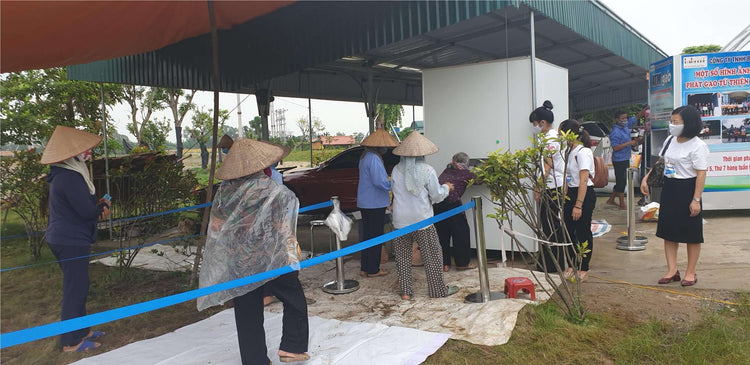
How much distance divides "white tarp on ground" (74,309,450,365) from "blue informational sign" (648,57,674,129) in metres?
5.75

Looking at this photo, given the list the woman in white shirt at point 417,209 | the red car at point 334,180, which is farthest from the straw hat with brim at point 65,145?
the red car at point 334,180

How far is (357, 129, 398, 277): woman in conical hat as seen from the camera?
499cm

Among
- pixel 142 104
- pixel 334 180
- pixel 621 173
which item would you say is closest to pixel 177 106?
pixel 142 104

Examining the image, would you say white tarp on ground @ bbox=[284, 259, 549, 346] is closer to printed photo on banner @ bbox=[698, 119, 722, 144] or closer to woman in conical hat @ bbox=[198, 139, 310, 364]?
woman in conical hat @ bbox=[198, 139, 310, 364]

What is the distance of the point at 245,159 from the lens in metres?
3.06

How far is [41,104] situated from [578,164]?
1114 centimetres

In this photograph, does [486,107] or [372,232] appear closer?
[372,232]

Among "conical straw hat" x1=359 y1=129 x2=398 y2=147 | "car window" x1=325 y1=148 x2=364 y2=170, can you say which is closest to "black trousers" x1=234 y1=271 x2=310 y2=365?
"conical straw hat" x1=359 y1=129 x2=398 y2=147

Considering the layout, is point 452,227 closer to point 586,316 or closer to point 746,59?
point 586,316

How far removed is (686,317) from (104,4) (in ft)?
16.7

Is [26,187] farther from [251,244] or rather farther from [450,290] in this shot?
[450,290]

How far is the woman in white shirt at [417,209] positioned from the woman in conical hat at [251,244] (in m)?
1.56

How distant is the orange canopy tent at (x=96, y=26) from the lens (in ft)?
12.1

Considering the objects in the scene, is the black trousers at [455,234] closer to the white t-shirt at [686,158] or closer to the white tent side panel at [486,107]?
the white tent side panel at [486,107]
